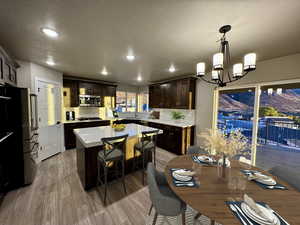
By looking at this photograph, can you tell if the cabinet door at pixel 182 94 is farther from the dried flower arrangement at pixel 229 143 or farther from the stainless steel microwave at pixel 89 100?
the stainless steel microwave at pixel 89 100

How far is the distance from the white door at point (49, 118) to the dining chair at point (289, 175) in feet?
15.7

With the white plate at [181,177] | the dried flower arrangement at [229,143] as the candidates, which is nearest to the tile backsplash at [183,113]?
the dried flower arrangement at [229,143]

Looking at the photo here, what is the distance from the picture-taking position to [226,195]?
3.71 feet

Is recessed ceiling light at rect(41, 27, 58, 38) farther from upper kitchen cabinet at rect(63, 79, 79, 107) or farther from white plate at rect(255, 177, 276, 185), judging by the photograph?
white plate at rect(255, 177, 276, 185)

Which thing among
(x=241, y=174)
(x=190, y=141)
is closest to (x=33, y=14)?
(x=241, y=174)

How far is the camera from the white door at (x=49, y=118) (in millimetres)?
3250

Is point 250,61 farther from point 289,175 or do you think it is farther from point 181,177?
point 181,177

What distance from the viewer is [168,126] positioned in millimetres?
4195

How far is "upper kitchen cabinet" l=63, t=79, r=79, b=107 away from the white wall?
421cm

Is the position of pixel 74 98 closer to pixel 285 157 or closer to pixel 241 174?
A: pixel 241 174

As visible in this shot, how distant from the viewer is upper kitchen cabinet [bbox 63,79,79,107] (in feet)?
13.8

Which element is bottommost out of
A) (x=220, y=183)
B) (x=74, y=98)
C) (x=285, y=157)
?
(x=285, y=157)

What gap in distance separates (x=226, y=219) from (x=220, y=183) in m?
0.48

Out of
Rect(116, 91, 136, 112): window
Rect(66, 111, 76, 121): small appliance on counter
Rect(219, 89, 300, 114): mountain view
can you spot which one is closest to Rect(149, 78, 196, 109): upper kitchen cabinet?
Rect(219, 89, 300, 114): mountain view
